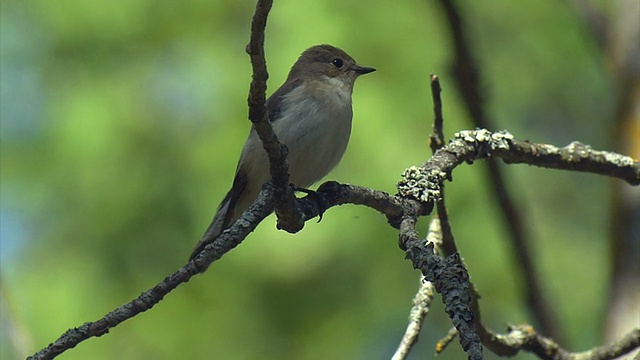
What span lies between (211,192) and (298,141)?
2.86ft

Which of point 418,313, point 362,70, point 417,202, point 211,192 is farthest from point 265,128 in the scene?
point 362,70

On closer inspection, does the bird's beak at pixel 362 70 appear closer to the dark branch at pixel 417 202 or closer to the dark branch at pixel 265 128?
the dark branch at pixel 417 202

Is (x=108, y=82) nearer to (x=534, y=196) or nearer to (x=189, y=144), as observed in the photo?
(x=189, y=144)

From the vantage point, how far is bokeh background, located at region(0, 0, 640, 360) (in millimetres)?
5055

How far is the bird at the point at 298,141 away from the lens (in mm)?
4352

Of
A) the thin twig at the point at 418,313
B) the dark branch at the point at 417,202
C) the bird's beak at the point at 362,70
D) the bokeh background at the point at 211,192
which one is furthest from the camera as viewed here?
the bird's beak at the point at 362,70

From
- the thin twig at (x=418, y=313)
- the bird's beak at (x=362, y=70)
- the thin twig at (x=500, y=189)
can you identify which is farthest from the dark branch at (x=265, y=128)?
the bird's beak at (x=362, y=70)

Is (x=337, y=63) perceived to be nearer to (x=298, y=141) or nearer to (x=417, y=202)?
(x=298, y=141)

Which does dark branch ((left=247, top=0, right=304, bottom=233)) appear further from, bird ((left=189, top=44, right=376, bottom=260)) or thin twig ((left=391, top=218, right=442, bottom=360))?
bird ((left=189, top=44, right=376, bottom=260))

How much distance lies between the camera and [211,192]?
16.4 ft

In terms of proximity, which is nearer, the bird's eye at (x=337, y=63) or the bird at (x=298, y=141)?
the bird at (x=298, y=141)

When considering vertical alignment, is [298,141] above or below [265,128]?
above

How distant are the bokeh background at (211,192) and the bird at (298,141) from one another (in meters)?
0.43

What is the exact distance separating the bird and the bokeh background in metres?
0.43
